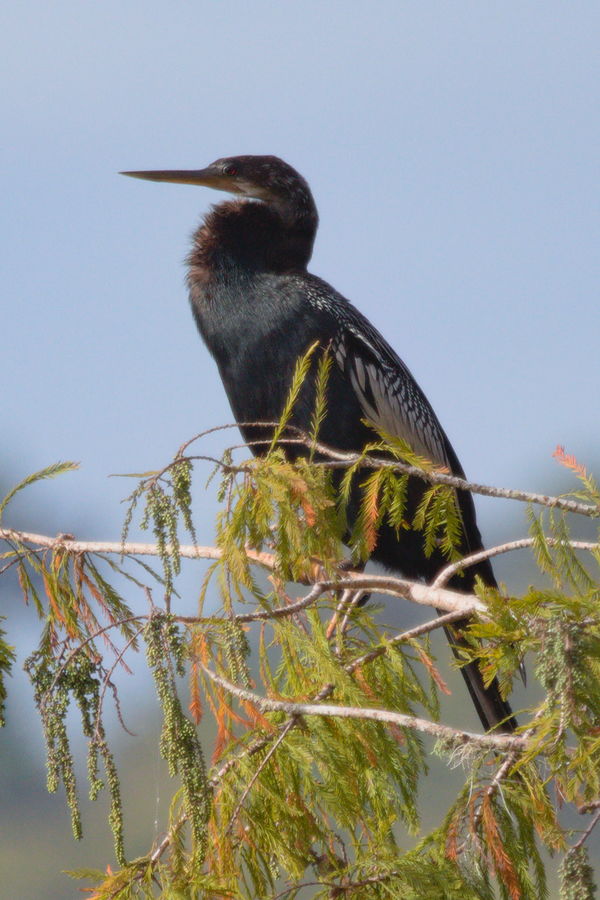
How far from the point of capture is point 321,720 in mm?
2662

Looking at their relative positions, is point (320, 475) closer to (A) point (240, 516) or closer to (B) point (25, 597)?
(A) point (240, 516)

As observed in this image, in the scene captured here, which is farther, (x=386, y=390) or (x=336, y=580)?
(x=386, y=390)

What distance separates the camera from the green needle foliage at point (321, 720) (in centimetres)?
213

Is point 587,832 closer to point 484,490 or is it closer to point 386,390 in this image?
point 484,490

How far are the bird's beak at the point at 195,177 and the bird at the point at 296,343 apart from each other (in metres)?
0.06

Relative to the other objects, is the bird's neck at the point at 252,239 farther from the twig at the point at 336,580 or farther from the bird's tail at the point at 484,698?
the bird's tail at the point at 484,698

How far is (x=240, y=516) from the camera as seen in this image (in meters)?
2.63

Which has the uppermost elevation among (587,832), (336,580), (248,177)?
(248,177)

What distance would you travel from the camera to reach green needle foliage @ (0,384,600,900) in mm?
2131

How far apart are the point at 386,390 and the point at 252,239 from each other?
2.57ft

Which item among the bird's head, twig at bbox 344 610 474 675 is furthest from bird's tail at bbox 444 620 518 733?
the bird's head

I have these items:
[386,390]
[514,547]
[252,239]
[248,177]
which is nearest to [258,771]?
[514,547]

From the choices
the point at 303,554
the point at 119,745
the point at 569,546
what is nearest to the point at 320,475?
the point at 303,554

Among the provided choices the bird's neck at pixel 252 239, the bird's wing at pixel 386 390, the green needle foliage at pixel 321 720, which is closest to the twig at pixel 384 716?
the green needle foliage at pixel 321 720
